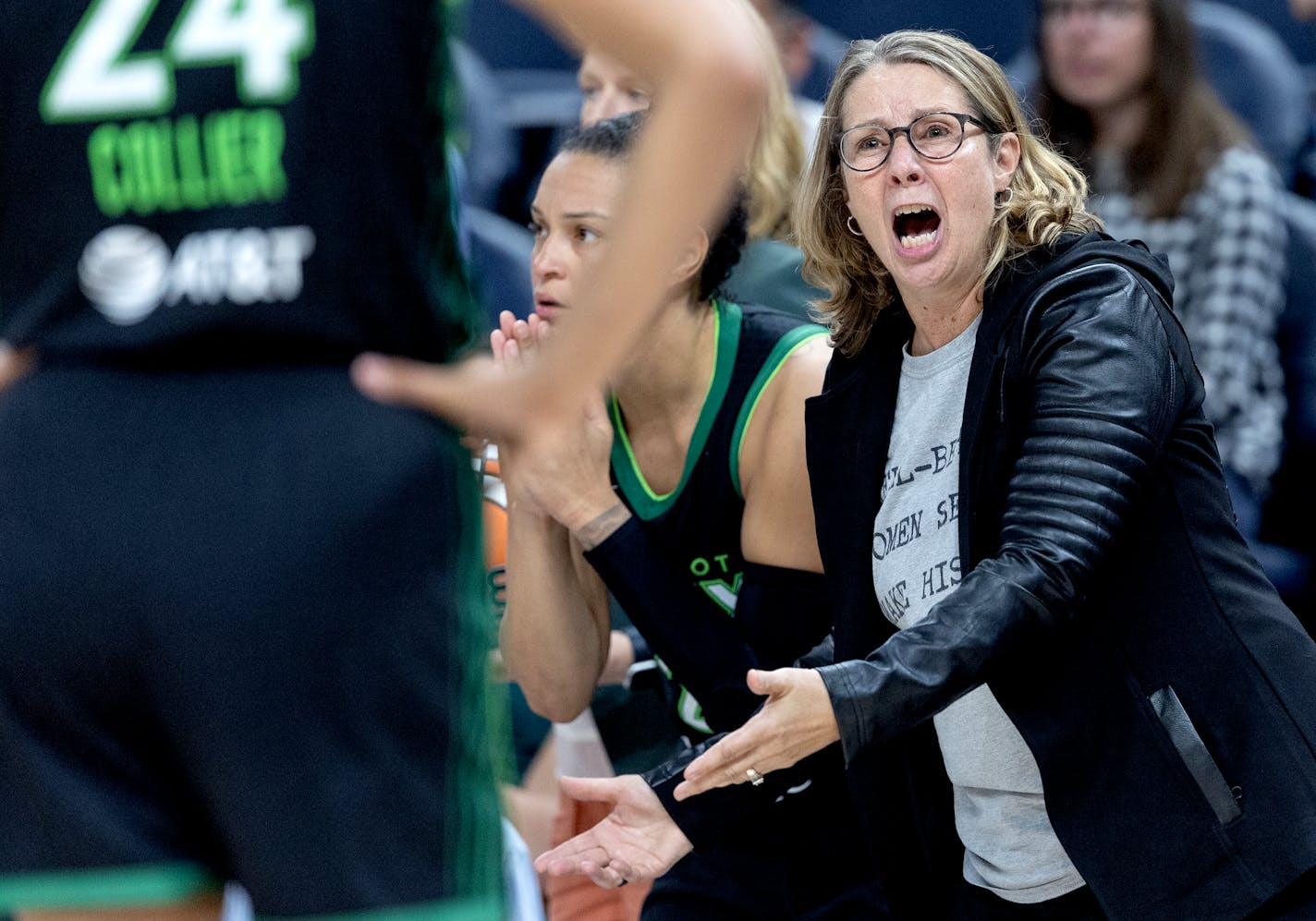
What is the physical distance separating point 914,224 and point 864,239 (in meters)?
0.15

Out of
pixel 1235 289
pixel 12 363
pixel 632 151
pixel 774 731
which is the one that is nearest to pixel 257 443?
pixel 12 363

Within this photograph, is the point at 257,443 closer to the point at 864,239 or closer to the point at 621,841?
the point at 621,841

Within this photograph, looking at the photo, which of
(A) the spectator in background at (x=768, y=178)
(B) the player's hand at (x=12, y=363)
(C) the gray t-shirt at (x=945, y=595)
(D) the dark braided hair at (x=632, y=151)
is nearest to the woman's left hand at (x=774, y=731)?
(C) the gray t-shirt at (x=945, y=595)

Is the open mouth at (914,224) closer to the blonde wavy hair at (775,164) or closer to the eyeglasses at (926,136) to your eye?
the eyeglasses at (926,136)

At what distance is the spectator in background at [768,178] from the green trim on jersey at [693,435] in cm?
47

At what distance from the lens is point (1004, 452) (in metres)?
1.91

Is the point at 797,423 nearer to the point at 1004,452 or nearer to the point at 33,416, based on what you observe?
the point at 1004,452

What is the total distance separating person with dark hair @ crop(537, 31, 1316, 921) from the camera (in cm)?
177

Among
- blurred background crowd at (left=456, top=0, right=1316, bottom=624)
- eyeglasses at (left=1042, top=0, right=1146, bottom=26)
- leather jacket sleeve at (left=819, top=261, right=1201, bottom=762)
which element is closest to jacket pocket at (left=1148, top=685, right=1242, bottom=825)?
leather jacket sleeve at (left=819, top=261, right=1201, bottom=762)

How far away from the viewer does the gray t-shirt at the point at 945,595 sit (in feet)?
6.56

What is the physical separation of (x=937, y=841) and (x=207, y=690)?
126cm

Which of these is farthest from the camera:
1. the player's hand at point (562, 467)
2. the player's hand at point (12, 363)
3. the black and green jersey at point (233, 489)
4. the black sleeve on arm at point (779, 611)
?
the black sleeve on arm at point (779, 611)

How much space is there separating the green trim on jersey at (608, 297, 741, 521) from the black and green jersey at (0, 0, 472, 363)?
1302 mm

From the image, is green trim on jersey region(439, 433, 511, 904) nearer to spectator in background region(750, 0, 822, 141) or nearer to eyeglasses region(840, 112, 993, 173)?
eyeglasses region(840, 112, 993, 173)
